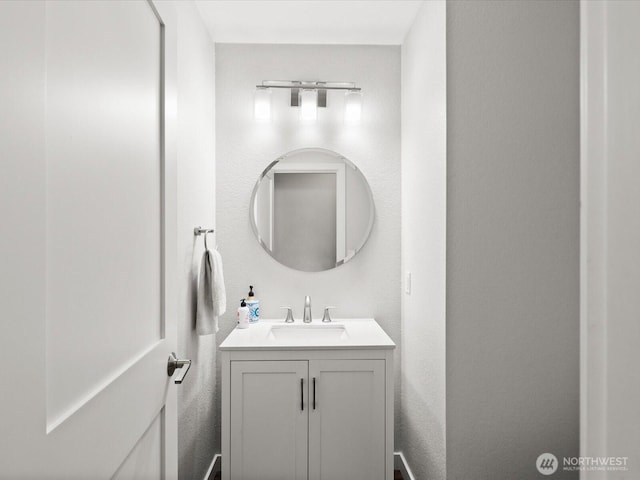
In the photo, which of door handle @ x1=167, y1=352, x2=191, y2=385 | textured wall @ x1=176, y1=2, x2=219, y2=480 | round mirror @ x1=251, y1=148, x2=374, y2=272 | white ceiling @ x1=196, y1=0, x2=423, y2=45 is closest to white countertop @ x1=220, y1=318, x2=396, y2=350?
textured wall @ x1=176, y1=2, x2=219, y2=480

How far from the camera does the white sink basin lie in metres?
2.33

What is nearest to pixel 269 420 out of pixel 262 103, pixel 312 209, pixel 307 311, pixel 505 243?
pixel 307 311

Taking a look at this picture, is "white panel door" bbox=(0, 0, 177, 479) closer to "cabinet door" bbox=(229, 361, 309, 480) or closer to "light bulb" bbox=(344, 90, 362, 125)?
"cabinet door" bbox=(229, 361, 309, 480)

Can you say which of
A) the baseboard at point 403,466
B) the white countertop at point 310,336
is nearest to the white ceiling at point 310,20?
the white countertop at point 310,336

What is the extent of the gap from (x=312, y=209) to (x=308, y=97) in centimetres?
64

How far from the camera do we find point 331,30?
231 centimetres

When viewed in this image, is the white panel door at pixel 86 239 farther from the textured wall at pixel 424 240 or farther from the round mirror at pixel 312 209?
the round mirror at pixel 312 209

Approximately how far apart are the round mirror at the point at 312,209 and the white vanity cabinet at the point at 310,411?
67 centimetres

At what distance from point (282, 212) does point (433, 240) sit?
0.98m

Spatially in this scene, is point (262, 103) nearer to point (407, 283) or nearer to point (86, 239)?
point (407, 283)

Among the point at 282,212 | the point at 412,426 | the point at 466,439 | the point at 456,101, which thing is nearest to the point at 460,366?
the point at 466,439

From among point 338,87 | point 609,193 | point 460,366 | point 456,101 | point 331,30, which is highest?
point 331,30

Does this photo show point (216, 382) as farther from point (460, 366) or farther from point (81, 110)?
point (81, 110)

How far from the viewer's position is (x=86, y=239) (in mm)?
660
